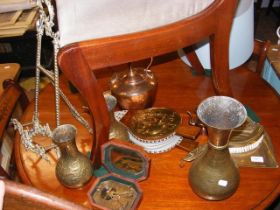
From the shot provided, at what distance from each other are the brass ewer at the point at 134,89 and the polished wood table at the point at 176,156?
0.09 m

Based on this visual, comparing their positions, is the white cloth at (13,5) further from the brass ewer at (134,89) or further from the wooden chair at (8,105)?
the brass ewer at (134,89)

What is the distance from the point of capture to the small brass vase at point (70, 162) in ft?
2.53

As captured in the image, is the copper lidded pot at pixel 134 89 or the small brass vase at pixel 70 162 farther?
the copper lidded pot at pixel 134 89

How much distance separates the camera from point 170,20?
0.81 meters

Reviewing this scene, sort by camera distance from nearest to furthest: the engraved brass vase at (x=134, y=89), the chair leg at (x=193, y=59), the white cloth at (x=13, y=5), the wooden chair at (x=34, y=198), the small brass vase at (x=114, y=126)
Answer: the wooden chair at (x=34, y=198) → the small brass vase at (x=114, y=126) → the engraved brass vase at (x=134, y=89) → the chair leg at (x=193, y=59) → the white cloth at (x=13, y=5)

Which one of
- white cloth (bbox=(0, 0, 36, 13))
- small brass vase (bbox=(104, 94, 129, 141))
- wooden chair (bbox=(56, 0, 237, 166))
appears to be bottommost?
small brass vase (bbox=(104, 94, 129, 141))

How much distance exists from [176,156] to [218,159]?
0.19 meters

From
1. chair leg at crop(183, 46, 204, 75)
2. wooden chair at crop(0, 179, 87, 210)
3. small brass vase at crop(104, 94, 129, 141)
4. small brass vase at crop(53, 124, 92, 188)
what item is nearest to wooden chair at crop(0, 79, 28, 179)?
small brass vase at crop(53, 124, 92, 188)

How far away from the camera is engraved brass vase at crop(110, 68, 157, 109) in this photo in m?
0.97

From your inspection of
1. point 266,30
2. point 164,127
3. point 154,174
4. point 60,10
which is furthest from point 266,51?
point 266,30

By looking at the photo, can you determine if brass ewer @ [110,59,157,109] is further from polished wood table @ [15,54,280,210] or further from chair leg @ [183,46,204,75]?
chair leg @ [183,46,204,75]

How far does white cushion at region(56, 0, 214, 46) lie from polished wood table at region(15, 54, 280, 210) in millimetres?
338

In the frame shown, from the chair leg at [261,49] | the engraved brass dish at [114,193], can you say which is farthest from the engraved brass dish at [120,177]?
the chair leg at [261,49]

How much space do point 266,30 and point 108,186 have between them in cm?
211
